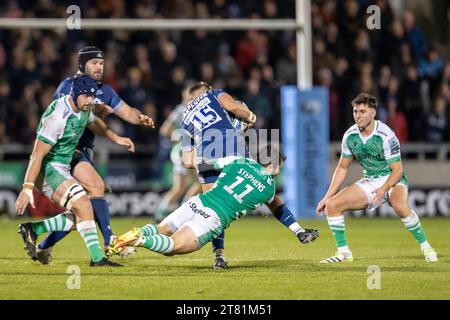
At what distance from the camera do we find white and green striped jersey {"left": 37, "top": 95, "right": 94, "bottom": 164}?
11.1 meters

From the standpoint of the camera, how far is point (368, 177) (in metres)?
12.4

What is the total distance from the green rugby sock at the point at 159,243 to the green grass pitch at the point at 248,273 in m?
0.29

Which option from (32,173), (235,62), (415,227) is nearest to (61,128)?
(32,173)

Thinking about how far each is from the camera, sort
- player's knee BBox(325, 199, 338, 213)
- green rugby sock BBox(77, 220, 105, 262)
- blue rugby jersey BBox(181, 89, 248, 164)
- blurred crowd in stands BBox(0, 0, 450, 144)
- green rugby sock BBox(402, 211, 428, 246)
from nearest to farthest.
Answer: blue rugby jersey BBox(181, 89, 248, 164), green rugby sock BBox(77, 220, 105, 262), player's knee BBox(325, 199, 338, 213), green rugby sock BBox(402, 211, 428, 246), blurred crowd in stands BBox(0, 0, 450, 144)

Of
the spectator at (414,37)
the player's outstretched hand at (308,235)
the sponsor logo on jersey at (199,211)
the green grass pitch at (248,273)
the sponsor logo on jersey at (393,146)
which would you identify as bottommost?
the green grass pitch at (248,273)

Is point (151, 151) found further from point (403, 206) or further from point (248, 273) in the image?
point (248, 273)

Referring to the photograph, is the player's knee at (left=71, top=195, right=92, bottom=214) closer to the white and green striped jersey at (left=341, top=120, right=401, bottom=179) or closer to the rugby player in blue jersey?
the rugby player in blue jersey

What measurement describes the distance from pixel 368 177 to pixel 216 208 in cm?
264

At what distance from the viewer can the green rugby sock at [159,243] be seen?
1016 cm

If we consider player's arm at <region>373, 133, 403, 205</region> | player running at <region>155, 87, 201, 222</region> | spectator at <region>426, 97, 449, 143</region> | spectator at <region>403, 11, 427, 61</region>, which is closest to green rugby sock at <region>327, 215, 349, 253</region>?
player's arm at <region>373, 133, 403, 205</region>

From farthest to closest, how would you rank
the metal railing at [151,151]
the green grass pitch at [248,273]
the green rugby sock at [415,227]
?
the metal railing at [151,151] → the green rugby sock at [415,227] → the green grass pitch at [248,273]

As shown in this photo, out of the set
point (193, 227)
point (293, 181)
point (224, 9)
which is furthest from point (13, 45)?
point (193, 227)

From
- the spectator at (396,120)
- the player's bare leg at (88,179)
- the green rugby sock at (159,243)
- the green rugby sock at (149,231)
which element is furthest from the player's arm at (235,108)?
the spectator at (396,120)

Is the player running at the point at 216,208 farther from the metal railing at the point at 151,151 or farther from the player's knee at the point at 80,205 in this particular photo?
the metal railing at the point at 151,151
